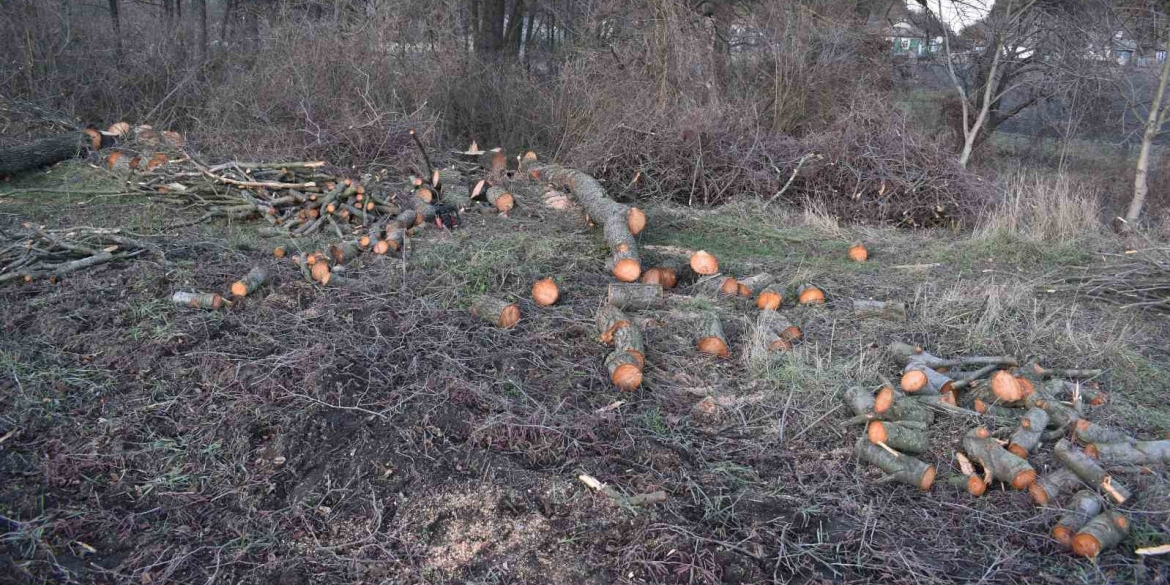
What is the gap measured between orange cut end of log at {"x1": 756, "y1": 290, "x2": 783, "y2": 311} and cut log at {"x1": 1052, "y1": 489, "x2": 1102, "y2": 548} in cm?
211

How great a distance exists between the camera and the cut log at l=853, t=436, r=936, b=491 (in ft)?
10.1

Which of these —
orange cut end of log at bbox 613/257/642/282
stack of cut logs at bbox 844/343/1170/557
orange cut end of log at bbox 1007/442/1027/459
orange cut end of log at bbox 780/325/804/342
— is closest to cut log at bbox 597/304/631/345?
orange cut end of log at bbox 613/257/642/282

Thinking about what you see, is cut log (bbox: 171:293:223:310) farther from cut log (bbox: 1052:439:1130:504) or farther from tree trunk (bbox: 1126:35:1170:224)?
tree trunk (bbox: 1126:35:1170:224)

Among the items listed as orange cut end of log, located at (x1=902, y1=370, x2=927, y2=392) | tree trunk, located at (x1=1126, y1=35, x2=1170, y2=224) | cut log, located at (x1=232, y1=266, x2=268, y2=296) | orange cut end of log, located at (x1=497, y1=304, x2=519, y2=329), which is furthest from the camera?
tree trunk, located at (x1=1126, y1=35, x2=1170, y2=224)

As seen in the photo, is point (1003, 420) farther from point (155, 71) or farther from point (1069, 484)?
point (155, 71)

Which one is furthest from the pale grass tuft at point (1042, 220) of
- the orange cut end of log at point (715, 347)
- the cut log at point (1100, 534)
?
the cut log at point (1100, 534)

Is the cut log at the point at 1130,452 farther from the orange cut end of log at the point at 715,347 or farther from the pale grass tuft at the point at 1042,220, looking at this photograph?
the pale grass tuft at the point at 1042,220

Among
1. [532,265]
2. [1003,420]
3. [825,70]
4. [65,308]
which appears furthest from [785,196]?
[65,308]

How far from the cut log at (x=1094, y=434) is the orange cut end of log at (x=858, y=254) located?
3.23 metres

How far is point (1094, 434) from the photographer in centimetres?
324

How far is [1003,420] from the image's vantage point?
11.2 ft

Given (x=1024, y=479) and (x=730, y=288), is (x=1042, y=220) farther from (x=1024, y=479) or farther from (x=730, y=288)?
(x=1024, y=479)

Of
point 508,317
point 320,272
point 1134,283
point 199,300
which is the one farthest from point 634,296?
point 1134,283

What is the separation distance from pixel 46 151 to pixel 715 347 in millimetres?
7357
